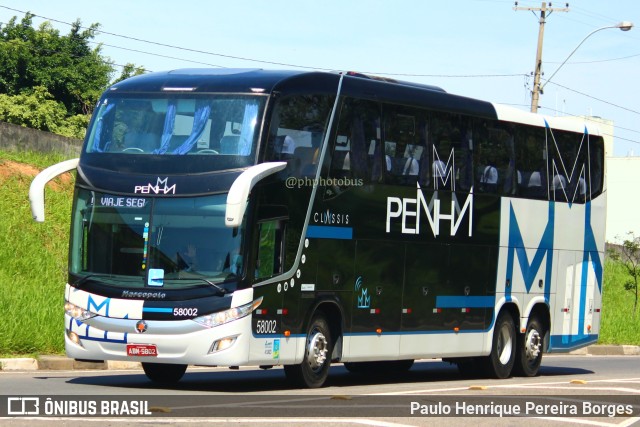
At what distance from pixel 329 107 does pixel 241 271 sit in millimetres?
2779

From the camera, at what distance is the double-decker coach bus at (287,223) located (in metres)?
14.4

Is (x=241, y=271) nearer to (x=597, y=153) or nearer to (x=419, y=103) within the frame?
(x=419, y=103)

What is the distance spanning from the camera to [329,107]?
15984 mm

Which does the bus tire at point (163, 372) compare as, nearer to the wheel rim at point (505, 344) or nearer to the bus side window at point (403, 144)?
the bus side window at point (403, 144)

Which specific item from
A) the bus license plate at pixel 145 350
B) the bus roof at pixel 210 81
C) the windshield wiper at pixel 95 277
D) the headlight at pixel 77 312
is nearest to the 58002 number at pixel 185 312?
the bus license plate at pixel 145 350

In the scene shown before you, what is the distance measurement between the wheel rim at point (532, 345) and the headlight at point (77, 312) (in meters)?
8.94

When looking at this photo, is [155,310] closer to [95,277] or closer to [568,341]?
[95,277]

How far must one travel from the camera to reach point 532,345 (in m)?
21.2

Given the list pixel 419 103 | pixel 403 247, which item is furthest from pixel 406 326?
pixel 419 103

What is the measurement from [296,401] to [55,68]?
48.5 metres

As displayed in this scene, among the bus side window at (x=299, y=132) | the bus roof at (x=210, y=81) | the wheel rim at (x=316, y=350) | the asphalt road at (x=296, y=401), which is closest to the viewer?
the asphalt road at (x=296, y=401)

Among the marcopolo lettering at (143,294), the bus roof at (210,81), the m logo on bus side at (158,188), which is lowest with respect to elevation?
the marcopolo lettering at (143,294)

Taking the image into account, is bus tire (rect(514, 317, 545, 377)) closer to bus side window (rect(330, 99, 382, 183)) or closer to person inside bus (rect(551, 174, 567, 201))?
person inside bus (rect(551, 174, 567, 201))

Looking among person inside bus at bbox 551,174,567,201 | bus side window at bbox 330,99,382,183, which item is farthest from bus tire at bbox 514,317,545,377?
bus side window at bbox 330,99,382,183
